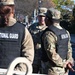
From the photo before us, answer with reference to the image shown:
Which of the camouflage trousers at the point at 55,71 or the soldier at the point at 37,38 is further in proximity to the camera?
the soldier at the point at 37,38

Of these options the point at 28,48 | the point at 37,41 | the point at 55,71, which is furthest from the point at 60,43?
the point at 37,41

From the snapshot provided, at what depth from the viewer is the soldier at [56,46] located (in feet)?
16.0

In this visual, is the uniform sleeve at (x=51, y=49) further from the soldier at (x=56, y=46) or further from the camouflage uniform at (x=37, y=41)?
the camouflage uniform at (x=37, y=41)

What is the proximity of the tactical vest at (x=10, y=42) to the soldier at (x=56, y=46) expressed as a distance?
72 cm

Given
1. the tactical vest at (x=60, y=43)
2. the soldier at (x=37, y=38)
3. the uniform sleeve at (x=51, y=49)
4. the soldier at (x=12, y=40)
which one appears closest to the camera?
the soldier at (x=12, y=40)

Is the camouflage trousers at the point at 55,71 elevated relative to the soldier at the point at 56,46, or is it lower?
lower

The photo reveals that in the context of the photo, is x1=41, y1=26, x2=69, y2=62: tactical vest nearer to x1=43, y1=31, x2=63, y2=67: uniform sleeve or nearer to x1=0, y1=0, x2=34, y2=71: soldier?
x1=43, y1=31, x2=63, y2=67: uniform sleeve

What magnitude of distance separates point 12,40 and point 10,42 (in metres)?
0.03

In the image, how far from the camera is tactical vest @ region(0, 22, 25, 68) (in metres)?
4.15

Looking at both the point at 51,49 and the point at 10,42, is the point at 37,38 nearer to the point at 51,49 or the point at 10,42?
the point at 51,49

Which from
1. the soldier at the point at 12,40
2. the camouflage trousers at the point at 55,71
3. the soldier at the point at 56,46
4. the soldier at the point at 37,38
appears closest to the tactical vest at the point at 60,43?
the soldier at the point at 56,46

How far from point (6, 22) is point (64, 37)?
120 centimetres

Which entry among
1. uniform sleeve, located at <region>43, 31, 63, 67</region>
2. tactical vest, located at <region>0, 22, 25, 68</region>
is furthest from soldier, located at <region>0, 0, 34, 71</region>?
uniform sleeve, located at <region>43, 31, 63, 67</region>

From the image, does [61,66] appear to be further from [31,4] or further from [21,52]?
[31,4]
